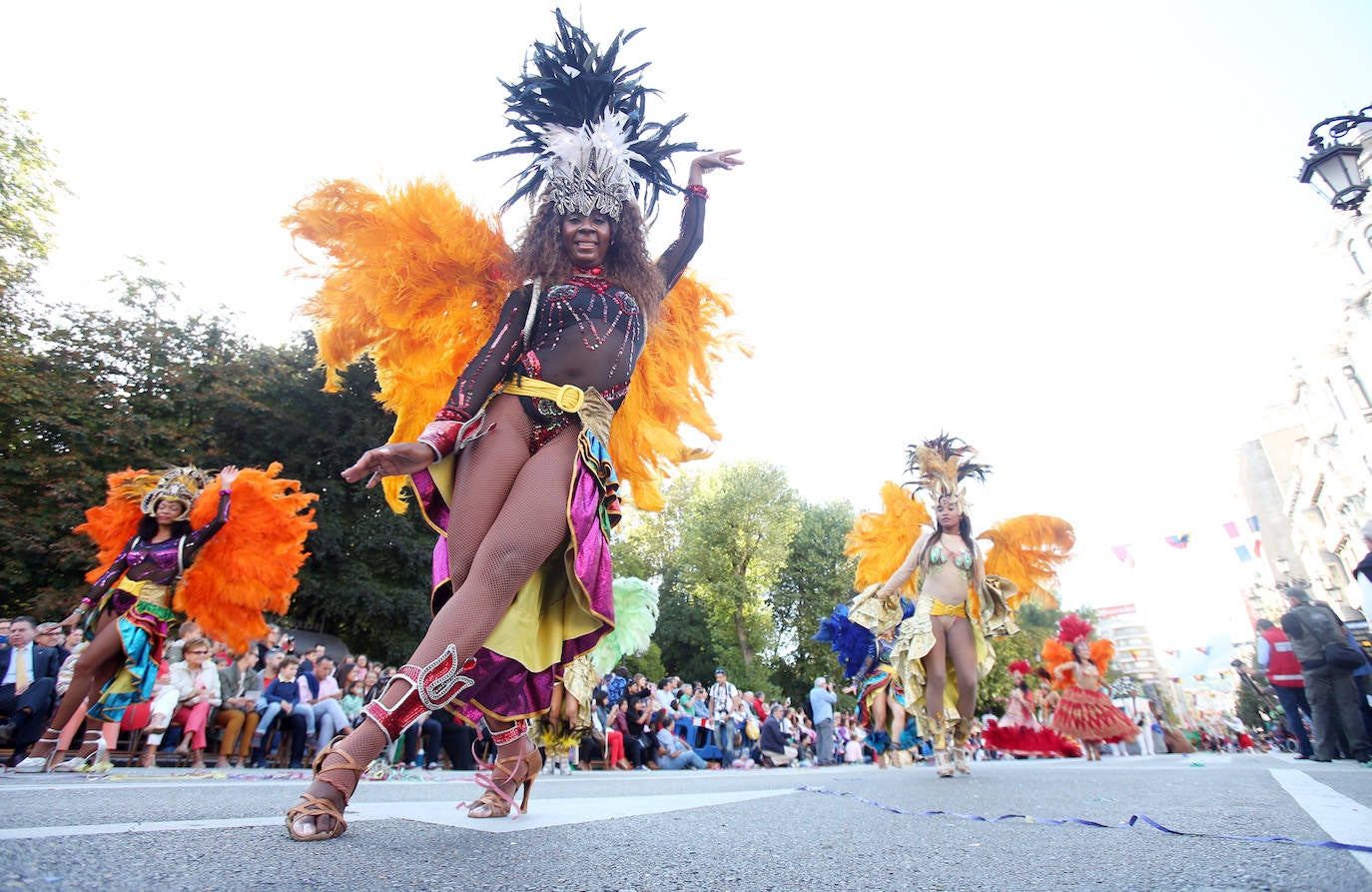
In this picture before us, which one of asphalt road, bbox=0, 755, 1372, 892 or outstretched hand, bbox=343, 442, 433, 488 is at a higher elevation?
outstretched hand, bbox=343, 442, 433, 488

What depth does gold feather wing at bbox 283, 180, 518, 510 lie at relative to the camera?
310 centimetres

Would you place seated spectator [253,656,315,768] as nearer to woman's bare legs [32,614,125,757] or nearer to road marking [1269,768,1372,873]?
woman's bare legs [32,614,125,757]

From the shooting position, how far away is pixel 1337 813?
2.28 metres

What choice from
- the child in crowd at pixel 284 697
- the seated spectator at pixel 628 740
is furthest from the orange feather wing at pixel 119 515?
the seated spectator at pixel 628 740

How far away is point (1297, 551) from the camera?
52812 mm

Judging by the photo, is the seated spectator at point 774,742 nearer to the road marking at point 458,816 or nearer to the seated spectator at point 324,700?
the seated spectator at point 324,700

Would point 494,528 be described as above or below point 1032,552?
below

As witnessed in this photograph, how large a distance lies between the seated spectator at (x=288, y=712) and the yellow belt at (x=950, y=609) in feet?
24.4

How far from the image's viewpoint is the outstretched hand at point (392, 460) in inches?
89.8

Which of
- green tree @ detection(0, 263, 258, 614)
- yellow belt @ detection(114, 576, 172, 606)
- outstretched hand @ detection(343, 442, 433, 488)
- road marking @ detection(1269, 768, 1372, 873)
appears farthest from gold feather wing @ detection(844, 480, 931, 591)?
green tree @ detection(0, 263, 258, 614)

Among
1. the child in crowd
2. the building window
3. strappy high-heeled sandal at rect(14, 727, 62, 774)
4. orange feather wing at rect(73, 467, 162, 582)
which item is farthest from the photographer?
the building window

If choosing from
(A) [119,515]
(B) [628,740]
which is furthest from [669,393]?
(B) [628,740]

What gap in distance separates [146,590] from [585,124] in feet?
16.6

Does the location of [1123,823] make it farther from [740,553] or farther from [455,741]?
[740,553]
